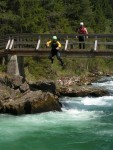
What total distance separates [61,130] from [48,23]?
3087cm

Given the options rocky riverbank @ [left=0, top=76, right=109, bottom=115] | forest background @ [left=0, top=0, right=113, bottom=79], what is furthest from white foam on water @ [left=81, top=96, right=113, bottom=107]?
forest background @ [left=0, top=0, right=113, bottom=79]

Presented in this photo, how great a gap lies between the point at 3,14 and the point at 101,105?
16297mm

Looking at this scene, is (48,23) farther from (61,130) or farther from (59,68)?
(61,130)

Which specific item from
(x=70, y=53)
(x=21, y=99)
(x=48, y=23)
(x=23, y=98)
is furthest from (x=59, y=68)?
(x=21, y=99)

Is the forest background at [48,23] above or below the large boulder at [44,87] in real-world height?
above

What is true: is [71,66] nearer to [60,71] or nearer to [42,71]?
[60,71]

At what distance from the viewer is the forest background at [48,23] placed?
39531mm

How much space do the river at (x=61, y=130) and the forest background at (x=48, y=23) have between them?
12.8 m

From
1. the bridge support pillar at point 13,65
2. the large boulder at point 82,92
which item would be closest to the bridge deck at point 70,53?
the bridge support pillar at point 13,65

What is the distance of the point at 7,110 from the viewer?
2391 cm

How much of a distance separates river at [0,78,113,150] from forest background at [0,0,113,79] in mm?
12818

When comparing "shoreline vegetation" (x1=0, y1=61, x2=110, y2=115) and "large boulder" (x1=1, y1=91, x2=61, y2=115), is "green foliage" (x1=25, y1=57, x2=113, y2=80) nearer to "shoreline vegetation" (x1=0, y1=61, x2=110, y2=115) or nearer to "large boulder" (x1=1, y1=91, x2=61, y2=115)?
"shoreline vegetation" (x1=0, y1=61, x2=110, y2=115)

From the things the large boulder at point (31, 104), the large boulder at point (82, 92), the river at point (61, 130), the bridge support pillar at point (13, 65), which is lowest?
the large boulder at point (82, 92)

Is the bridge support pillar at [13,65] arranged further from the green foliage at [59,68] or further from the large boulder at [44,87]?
the green foliage at [59,68]
